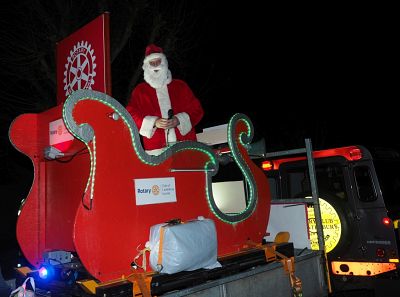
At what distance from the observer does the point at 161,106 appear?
13.7 feet

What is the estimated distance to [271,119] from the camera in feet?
76.2

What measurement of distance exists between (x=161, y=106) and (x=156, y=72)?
37 cm

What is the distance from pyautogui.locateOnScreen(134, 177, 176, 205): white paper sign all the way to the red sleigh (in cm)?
2

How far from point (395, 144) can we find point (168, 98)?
2116 centimetres

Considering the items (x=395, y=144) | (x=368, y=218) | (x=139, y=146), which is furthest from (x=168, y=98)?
(x=395, y=144)

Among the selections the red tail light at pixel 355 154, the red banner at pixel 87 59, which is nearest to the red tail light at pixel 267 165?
the red tail light at pixel 355 154

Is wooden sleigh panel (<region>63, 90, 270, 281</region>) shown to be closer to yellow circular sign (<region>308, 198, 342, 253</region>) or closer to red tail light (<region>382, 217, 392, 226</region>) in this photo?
yellow circular sign (<region>308, 198, 342, 253</region>)

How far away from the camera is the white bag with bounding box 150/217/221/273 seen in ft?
9.75

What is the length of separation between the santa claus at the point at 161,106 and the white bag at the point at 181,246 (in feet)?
3.56

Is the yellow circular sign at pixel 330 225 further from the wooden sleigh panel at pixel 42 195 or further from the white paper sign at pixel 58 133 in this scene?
the white paper sign at pixel 58 133

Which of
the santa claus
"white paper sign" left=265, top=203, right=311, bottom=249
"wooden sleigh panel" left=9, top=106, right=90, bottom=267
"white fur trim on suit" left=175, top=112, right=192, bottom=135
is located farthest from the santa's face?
"white paper sign" left=265, top=203, right=311, bottom=249

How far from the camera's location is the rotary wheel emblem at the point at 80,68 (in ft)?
13.0

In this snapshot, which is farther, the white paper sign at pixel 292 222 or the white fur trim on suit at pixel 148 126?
the white paper sign at pixel 292 222

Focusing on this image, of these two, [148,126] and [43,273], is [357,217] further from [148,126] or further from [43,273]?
[43,273]
